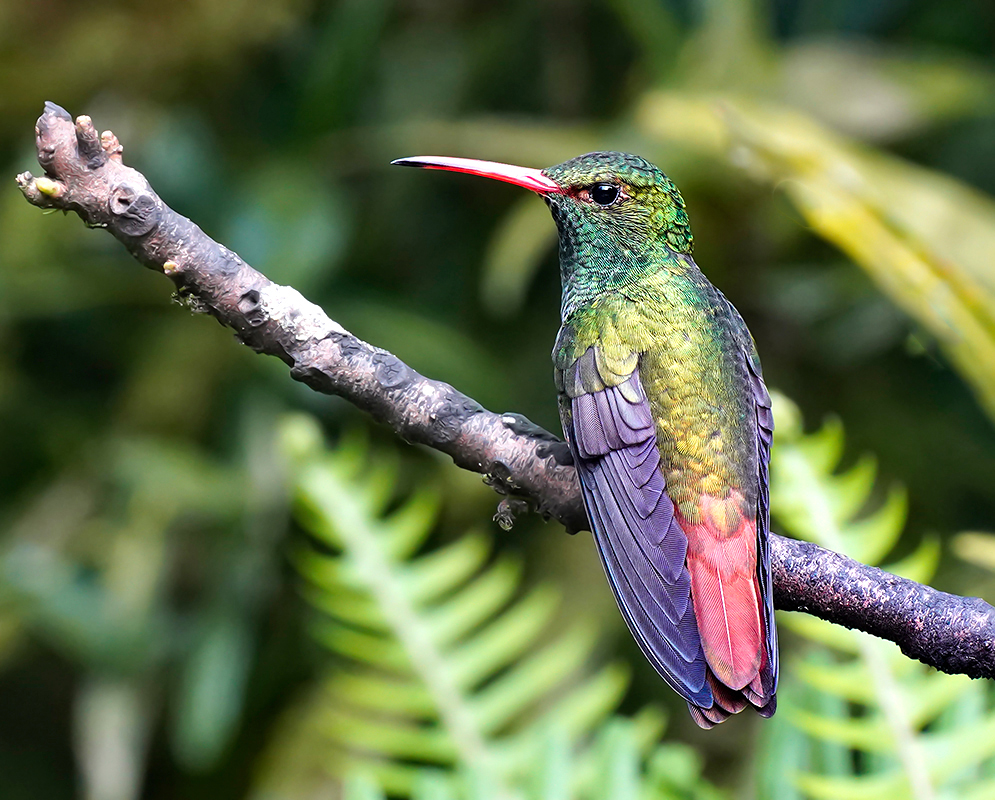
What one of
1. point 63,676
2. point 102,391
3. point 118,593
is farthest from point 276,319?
point 63,676

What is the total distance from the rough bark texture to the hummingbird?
0.09 meters

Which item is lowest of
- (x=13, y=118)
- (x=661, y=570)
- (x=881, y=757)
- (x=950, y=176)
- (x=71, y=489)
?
(x=661, y=570)

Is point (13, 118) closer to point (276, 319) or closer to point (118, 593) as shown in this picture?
point (118, 593)

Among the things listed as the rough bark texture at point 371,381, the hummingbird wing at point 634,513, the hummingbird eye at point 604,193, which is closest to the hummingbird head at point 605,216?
the hummingbird eye at point 604,193

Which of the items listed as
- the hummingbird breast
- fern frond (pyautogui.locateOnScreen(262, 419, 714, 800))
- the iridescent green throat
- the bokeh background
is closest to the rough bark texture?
the hummingbird breast

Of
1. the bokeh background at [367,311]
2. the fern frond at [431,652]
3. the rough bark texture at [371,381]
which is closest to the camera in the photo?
the rough bark texture at [371,381]

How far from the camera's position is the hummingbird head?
6.13 ft

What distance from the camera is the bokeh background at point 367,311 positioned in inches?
117

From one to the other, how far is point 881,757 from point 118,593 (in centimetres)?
206

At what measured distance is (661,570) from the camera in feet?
4.63

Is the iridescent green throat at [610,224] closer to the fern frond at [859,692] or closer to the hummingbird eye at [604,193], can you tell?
the hummingbird eye at [604,193]

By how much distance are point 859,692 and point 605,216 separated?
0.92 m

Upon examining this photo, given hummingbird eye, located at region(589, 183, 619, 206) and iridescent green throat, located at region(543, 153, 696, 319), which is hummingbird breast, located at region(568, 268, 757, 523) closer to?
iridescent green throat, located at region(543, 153, 696, 319)

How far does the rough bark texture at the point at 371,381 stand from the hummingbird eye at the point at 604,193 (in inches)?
24.5
